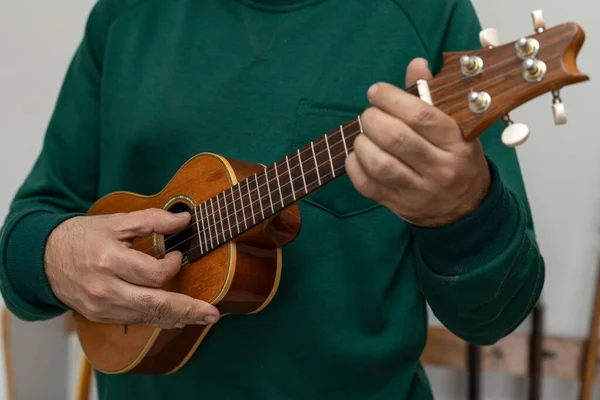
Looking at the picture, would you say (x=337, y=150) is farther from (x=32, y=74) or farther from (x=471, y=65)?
(x=32, y=74)

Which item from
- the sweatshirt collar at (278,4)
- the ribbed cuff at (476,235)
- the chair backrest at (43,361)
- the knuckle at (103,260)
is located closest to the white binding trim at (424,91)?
the ribbed cuff at (476,235)

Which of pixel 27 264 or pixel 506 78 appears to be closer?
pixel 506 78

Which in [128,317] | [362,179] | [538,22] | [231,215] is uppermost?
[538,22]

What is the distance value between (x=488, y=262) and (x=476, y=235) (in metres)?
0.04

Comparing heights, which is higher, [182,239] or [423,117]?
[423,117]

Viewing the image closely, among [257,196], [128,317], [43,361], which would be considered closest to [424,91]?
[257,196]

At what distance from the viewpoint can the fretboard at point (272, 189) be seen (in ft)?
2.05

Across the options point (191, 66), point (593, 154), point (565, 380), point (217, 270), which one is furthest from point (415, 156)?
point (565, 380)

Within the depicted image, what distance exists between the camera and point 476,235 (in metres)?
0.62

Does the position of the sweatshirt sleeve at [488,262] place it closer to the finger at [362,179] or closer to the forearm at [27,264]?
the finger at [362,179]

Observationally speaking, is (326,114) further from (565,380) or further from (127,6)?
(565,380)

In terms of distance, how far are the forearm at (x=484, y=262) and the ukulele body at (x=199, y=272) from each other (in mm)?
206

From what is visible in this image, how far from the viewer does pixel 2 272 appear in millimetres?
912

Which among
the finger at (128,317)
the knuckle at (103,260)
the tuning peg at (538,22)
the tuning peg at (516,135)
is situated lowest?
the finger at (128,317)
